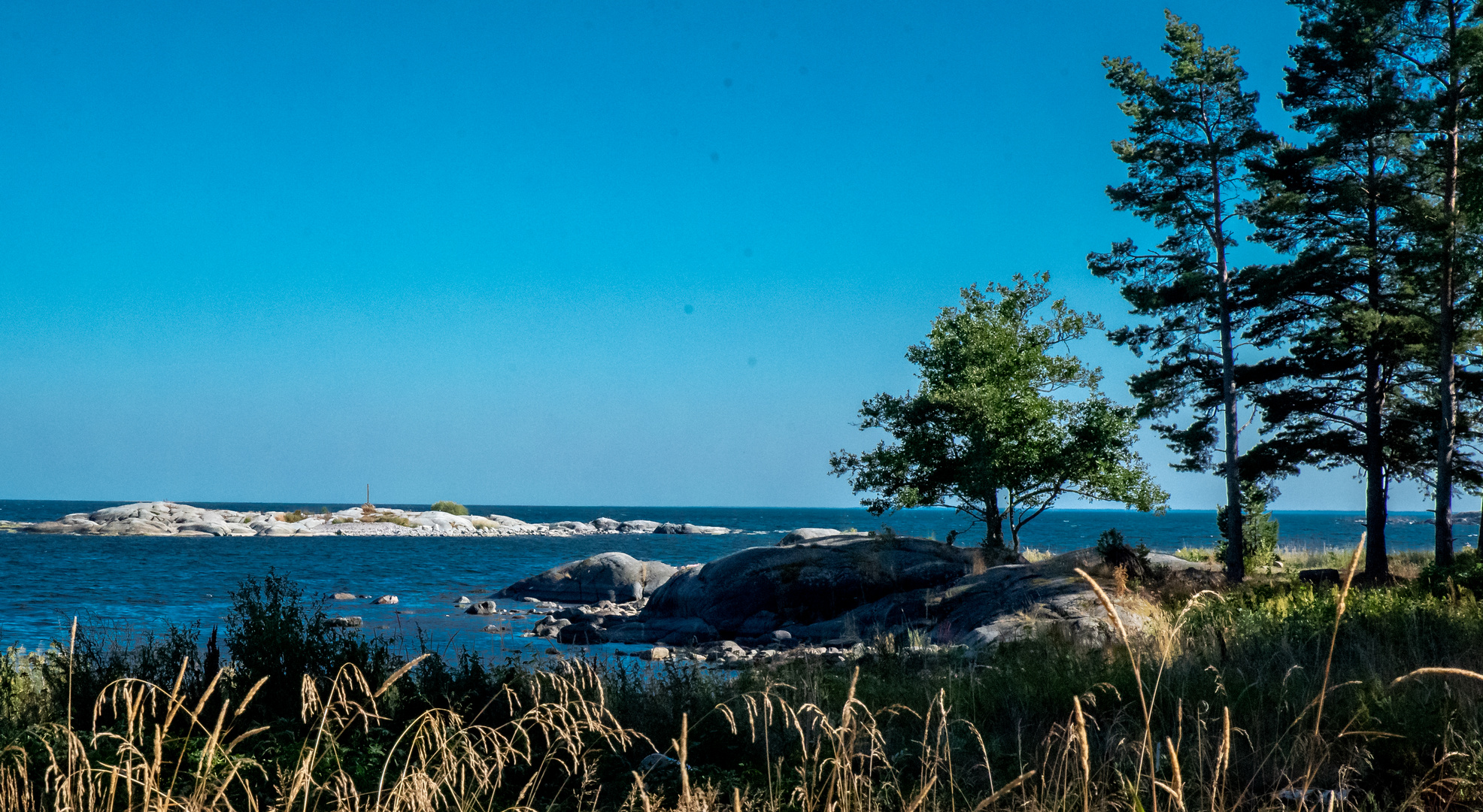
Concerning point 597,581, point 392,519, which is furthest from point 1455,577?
point 392,519

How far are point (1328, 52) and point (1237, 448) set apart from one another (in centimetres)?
934

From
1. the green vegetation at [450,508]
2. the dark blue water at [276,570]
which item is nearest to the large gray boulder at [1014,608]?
the dark blue water at [276,570]

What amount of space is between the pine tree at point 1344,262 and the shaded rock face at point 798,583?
8.60 meters

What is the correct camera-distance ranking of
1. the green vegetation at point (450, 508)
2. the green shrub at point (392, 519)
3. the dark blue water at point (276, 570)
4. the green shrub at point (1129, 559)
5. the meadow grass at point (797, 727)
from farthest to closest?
1. the green vegetation at point (450, 508)
2. the green shrub at point (392, 519)
3. the dark blue water at point (276, 570)
4. the green shrub at point (1129, 559)
5. the meadow grass at point (797, 727)

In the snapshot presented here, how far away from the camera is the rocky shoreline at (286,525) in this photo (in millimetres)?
75062

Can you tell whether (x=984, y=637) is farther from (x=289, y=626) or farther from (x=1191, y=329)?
(x=1191, y=329)

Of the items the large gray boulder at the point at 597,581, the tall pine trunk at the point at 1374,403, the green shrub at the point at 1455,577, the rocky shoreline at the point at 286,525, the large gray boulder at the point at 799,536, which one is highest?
the tall pine trunk at the point at 1374,403

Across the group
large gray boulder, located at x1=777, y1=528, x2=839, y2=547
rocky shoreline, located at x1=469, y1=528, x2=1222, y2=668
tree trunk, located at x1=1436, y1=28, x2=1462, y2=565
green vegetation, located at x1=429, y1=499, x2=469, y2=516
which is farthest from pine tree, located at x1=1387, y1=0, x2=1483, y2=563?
green vegetation, located at x1=429, y1=499, x2=469, y2=516

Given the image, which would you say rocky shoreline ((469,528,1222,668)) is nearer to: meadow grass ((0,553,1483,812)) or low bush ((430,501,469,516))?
meadow grass ((0,553,1483,812))

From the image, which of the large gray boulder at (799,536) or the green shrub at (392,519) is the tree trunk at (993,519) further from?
the green shrub at (392,519)

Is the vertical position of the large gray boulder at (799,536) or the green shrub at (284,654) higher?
the green shrub at (284,654)

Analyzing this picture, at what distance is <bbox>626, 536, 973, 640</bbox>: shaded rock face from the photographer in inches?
886

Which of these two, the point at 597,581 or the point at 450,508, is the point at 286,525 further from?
the point at 597,581

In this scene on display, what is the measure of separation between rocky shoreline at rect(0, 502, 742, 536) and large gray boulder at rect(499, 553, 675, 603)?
161 ft
